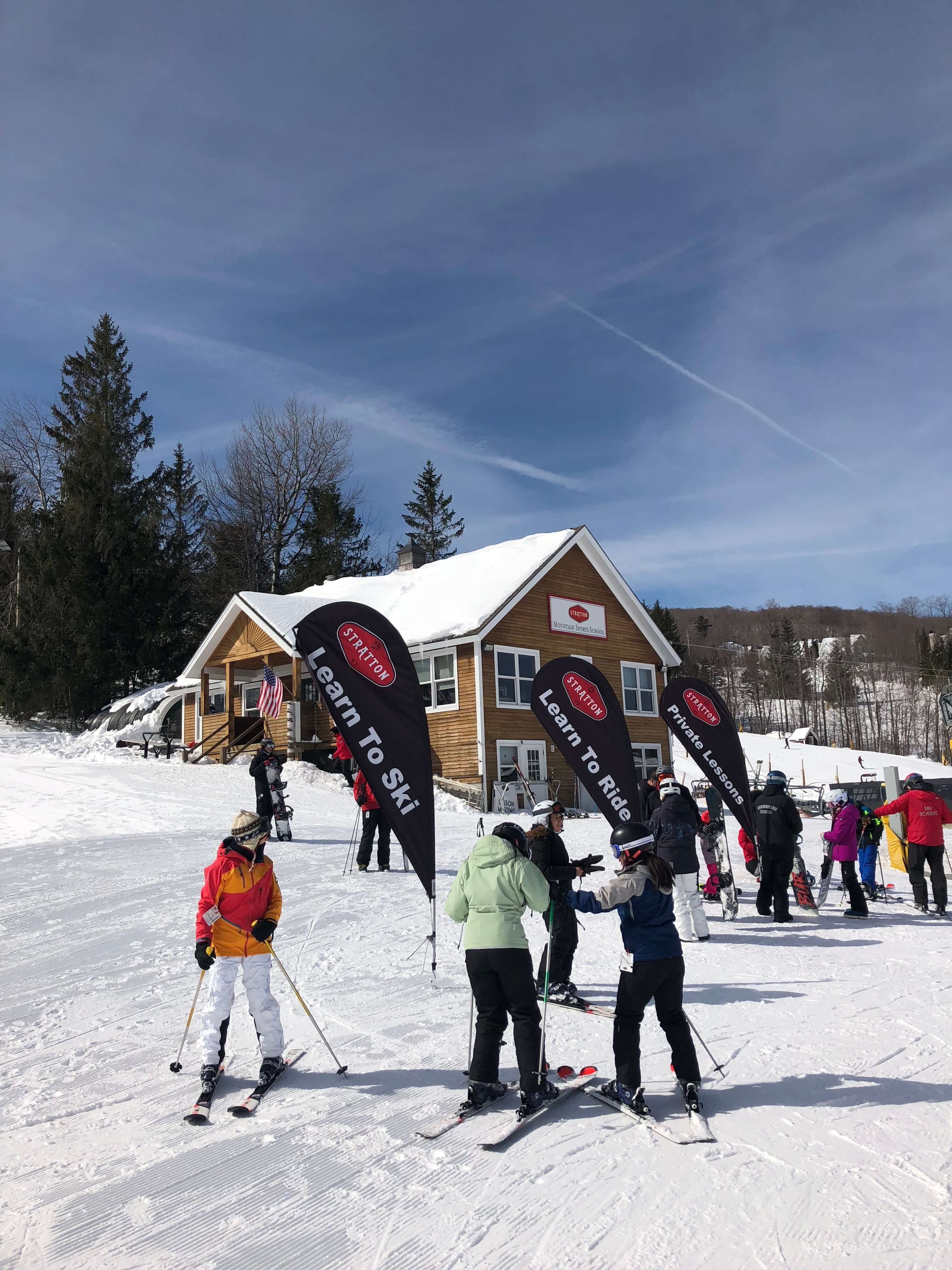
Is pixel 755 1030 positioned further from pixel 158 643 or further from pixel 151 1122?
pixel 158 643

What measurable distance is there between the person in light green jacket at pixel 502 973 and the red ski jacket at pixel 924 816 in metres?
8.16

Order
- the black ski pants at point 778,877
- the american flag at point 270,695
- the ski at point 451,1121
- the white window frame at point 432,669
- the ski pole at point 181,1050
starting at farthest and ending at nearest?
the american flag at point 270,695 → the white window frame at point 432,669 → the black ski pants at point 778,877 → the ski pole at point 181,1050 → the ski at point 451,1121

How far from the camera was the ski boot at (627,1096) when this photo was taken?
459 centimetres

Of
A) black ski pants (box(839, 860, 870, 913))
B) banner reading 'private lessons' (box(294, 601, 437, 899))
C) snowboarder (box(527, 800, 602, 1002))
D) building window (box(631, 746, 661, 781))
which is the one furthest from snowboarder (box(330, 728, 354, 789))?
snowboarder (box(527, 800, 602, 1002))

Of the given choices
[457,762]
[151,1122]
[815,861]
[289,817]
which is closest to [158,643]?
[457,762]

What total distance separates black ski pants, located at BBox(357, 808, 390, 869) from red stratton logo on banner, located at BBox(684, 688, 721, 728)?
4.66 metres

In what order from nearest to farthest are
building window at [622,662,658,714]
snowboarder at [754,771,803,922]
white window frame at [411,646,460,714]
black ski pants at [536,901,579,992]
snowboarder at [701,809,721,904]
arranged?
black ski pants at [536,901,579,992]
snowboarder at [754,771,803,922]
snowboarder at [701,809,721,904]
white window frame at [411,646,460,714]
building window at [622,662,658,714]

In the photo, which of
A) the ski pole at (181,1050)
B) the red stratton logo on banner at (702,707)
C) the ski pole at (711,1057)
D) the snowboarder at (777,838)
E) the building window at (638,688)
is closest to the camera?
the ski pole at (711,1057)

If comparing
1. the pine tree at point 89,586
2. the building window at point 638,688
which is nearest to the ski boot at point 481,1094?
the building window at point 638,688

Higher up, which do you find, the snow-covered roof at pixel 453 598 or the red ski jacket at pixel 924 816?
the snow-covered roof at pixel 453 598

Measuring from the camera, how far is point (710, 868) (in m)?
10.8

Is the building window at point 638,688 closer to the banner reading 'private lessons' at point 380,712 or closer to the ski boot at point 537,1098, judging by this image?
the banner reading 'private lessons' at point 380,712

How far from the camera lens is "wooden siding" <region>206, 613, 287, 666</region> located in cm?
2739

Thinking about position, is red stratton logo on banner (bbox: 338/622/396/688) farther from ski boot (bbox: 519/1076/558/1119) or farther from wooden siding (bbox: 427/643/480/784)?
wooden siding (bbox: 427/643/480/784)
